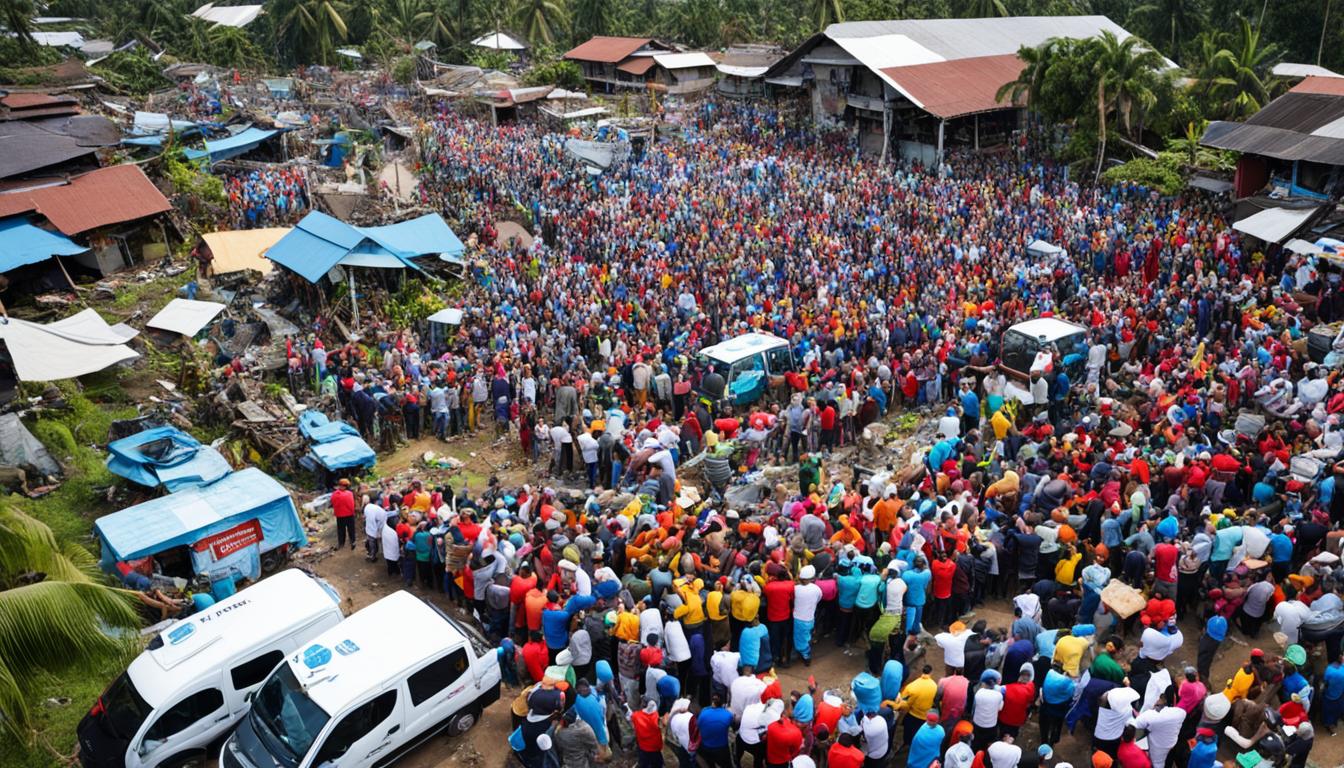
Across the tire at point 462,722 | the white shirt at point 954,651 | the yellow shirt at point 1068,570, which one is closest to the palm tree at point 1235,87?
the yellow shirt at point 1068,570

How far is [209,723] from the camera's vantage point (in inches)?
400

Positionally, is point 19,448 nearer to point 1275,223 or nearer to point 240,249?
point 240,249

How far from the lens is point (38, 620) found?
746cm

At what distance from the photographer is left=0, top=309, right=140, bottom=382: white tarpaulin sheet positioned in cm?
1619

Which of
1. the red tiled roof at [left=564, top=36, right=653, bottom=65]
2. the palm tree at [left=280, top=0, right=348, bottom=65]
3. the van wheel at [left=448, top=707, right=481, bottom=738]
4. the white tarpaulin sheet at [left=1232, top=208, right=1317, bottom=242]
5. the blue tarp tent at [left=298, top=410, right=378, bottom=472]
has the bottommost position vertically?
the van wheel at [left=448, top=707, right=481, bottom=738]

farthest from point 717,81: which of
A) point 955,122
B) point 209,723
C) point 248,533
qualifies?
point 209,723

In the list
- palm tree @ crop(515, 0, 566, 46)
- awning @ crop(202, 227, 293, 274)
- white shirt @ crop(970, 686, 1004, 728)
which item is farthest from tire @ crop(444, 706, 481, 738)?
palm tree @ crop(515, 0, 566, 46)

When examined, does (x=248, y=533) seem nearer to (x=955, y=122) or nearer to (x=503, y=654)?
(x=503, y=654)

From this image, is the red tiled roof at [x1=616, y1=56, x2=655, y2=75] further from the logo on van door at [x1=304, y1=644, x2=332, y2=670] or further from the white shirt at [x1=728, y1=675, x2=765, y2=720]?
the white shirt at [x1=728, y1=675, x2=765, y2=720]

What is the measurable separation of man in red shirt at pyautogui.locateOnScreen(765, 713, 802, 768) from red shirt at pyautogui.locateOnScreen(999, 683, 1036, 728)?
2.06 m

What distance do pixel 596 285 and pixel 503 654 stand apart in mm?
13352

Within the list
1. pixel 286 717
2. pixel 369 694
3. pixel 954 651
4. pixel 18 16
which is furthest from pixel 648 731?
pixel 18 16

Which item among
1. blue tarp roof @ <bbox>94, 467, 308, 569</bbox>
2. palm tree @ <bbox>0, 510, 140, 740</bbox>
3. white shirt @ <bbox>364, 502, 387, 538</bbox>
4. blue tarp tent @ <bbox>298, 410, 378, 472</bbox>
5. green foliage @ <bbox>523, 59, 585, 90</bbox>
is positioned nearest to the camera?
palm tree @ <bbox>0, 510, 140, 740</bbox>

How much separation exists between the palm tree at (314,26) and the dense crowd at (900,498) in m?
53.9
